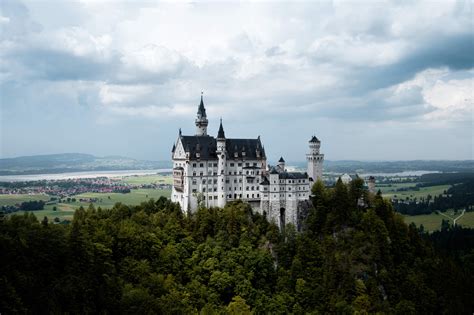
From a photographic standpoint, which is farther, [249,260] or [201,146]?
[201,146]

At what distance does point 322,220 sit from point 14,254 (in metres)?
54.1

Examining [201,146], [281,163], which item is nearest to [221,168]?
[201,146]

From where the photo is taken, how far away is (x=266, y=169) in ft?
329

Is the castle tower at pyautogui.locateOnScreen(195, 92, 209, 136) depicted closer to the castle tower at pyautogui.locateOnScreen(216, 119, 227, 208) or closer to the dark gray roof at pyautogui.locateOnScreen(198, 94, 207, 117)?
the dark gray roof at pyautogui.locateOnScreen(198, 94, 207, 117)

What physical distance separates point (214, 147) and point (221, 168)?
511cm

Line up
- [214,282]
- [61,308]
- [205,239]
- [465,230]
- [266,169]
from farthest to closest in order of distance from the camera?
[465,230] < [266,169] < [205,239] < [214,282] < [61,308]

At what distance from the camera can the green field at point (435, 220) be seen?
565ft

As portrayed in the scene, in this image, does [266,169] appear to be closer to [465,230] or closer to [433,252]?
[433,252]

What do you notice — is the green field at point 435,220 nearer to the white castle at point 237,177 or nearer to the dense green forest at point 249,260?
the dense green forest at point 249,260

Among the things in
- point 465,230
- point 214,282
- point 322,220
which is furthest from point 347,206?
point 465,230

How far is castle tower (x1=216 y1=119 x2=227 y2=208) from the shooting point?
9406 centimetres

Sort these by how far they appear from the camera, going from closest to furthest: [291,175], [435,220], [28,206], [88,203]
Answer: [291,175] → [28,206] → [88,203] → [435,220]

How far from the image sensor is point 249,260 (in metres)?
82.6

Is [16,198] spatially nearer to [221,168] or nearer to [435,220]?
[221,168]
